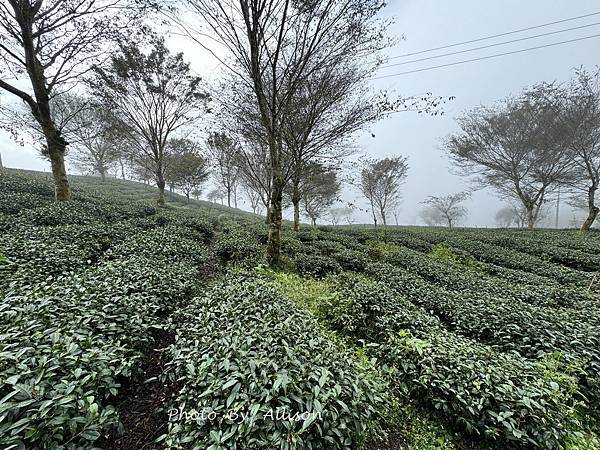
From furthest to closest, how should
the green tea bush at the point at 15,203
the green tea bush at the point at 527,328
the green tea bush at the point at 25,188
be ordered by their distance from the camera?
the green tea bush at the point at 25,188
the green tea bush at the point at 15,203
the green tea bush at the point at 527,328

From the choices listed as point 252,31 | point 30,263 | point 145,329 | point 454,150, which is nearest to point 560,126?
point 454,150

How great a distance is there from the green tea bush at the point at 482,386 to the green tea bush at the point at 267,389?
0.60 m

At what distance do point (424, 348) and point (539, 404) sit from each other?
1040 mm

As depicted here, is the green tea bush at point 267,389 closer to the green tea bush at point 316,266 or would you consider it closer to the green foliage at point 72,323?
the green foliage at point 72,323

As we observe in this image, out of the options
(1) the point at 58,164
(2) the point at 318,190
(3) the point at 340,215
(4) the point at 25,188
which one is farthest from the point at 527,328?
(3) the point at 340,215

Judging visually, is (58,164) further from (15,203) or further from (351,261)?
Answer: (351,261)

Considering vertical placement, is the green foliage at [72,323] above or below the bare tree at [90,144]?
below

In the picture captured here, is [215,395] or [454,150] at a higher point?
[454,150]

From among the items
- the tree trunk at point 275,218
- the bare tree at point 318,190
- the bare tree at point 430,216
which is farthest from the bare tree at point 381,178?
the bare tree at point 430,216

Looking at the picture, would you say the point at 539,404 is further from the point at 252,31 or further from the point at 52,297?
the point at 252,31

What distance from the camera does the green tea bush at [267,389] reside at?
67.5 inches

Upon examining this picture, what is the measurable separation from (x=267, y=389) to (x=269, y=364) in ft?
0.83

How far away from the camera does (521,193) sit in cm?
2066

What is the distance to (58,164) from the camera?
9.07m
